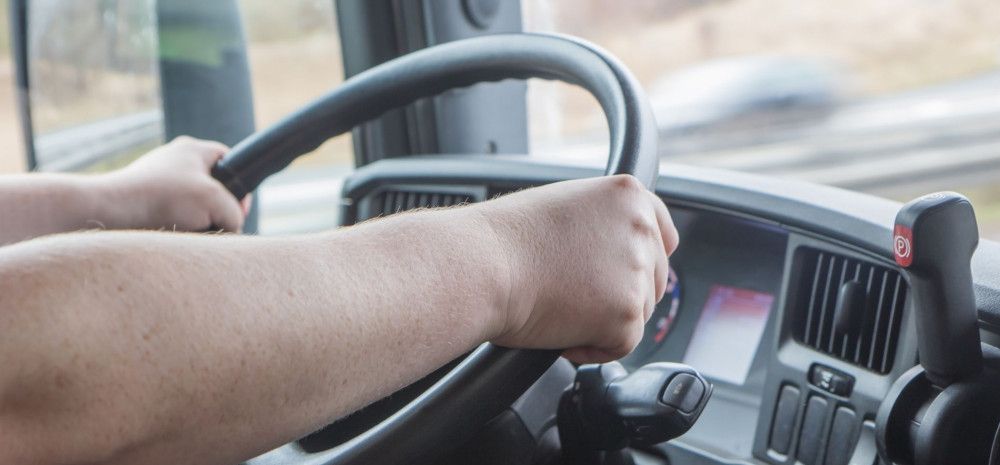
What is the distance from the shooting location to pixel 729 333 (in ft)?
4.48

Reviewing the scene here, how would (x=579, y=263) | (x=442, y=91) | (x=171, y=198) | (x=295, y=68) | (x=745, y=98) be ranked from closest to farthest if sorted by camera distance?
1. (x=579, y=263)
2. (x=442, y=91)
3. (x=171, y=198)
4. (x=295, y=68)
5. (x=745, y=98)

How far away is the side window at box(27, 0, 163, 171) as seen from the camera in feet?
5.99


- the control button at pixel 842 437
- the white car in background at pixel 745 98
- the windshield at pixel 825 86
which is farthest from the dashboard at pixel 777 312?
the white car in background at pixel 745 98

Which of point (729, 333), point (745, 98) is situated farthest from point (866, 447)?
point (745, 98)

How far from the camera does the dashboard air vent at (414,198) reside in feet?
5.14

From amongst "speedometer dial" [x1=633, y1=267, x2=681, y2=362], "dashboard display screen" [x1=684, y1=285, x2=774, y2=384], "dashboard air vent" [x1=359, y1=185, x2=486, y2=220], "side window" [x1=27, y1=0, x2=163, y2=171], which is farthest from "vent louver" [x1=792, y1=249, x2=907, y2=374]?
"side window" [x1=27, y1=0, x2=163, y2=171]

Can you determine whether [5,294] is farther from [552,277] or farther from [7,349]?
[552,277]

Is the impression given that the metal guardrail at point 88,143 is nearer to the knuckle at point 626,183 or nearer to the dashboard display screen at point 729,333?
the dashboard display screen at point 729,333

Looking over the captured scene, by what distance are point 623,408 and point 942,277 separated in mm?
301

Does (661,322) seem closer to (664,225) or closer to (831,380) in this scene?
(831,380)

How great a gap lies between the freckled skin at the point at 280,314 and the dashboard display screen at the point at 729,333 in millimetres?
535

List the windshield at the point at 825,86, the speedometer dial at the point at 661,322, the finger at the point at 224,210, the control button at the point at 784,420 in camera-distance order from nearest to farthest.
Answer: the control button at the point at 784,420
the finger at the point at 224,210
the speedometer dial at the point at 661,322
the windshield at the point at 825,86

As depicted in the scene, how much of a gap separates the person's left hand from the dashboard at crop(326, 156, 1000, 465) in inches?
15.6

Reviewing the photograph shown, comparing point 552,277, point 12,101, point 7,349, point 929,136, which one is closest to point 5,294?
point 7,349
